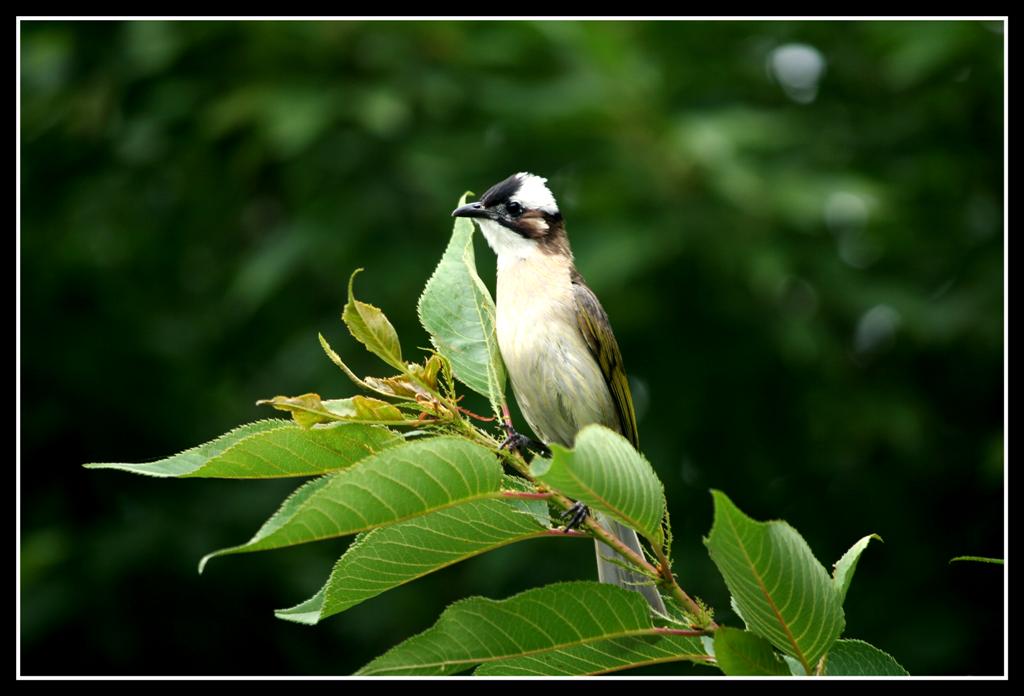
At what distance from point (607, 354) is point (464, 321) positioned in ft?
5.15

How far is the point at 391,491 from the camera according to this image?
2133 millimetres

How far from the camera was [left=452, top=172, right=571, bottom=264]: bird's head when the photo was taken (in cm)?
452

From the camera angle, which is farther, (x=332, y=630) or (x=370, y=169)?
(x=332, y=630)

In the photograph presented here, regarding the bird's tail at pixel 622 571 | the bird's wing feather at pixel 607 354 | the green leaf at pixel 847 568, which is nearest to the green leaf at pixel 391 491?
the green leaf at pixel 847 568

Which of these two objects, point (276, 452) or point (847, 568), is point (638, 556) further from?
point (276, 452)

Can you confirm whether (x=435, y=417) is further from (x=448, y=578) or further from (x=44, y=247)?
(x=44, y=247)

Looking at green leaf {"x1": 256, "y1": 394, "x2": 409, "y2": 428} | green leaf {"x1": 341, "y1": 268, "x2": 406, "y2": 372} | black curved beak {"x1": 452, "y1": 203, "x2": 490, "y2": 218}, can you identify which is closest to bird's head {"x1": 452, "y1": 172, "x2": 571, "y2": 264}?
black curved beak {"x1": 452, "y1": 203, "x2": 490, "y2": 218}

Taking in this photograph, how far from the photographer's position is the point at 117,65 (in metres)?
6.92

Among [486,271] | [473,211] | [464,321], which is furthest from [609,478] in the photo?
[486,271]

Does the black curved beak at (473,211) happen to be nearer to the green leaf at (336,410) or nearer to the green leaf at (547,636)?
the green leaf at (336,410)

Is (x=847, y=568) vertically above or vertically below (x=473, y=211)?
below

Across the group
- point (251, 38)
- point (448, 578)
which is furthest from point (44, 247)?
point (448, 578)

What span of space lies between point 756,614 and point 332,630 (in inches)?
214

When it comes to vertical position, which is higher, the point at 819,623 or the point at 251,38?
the point at 251,38
